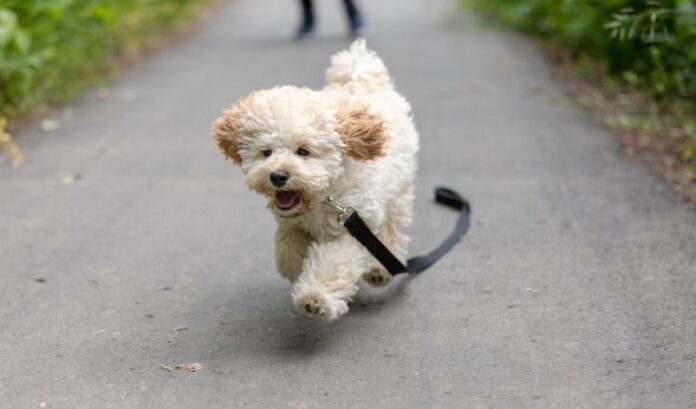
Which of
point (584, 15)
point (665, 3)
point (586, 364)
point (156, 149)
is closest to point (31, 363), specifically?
Answer: point (586, 364)

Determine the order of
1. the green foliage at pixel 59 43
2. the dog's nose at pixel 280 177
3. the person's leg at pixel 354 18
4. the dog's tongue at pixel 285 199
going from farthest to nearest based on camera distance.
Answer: the person's leg at pixel 354 18, the green foliage at pixel 59 43, the dog's tongue at pixel 285 199, the dog's nose at pixel 280 177

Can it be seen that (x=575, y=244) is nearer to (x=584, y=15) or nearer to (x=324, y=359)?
(x=324, y=359)

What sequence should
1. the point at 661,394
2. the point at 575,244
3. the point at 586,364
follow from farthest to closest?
1. the point at 575,244
2. the point at 586,364
3. the point at 661,394

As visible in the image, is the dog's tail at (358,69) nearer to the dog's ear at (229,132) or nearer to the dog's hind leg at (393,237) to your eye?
the dog's hind leg at (393,237)

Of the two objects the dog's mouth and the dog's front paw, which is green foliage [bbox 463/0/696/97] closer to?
the dog's mouth

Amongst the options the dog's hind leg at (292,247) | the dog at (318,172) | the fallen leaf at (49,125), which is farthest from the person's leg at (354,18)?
the dog's hind leg at (292,247)

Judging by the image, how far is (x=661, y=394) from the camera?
4.12 metres

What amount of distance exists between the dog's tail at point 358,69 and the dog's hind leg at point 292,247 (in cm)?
104

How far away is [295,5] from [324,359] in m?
15.4

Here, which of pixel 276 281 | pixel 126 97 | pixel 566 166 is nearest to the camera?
pixel 276 281

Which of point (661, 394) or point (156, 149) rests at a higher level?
point (661, 394)

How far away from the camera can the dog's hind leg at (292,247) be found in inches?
203

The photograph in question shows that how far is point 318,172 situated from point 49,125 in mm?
6022

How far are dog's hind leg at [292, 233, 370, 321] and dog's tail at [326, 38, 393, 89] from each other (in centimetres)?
111
